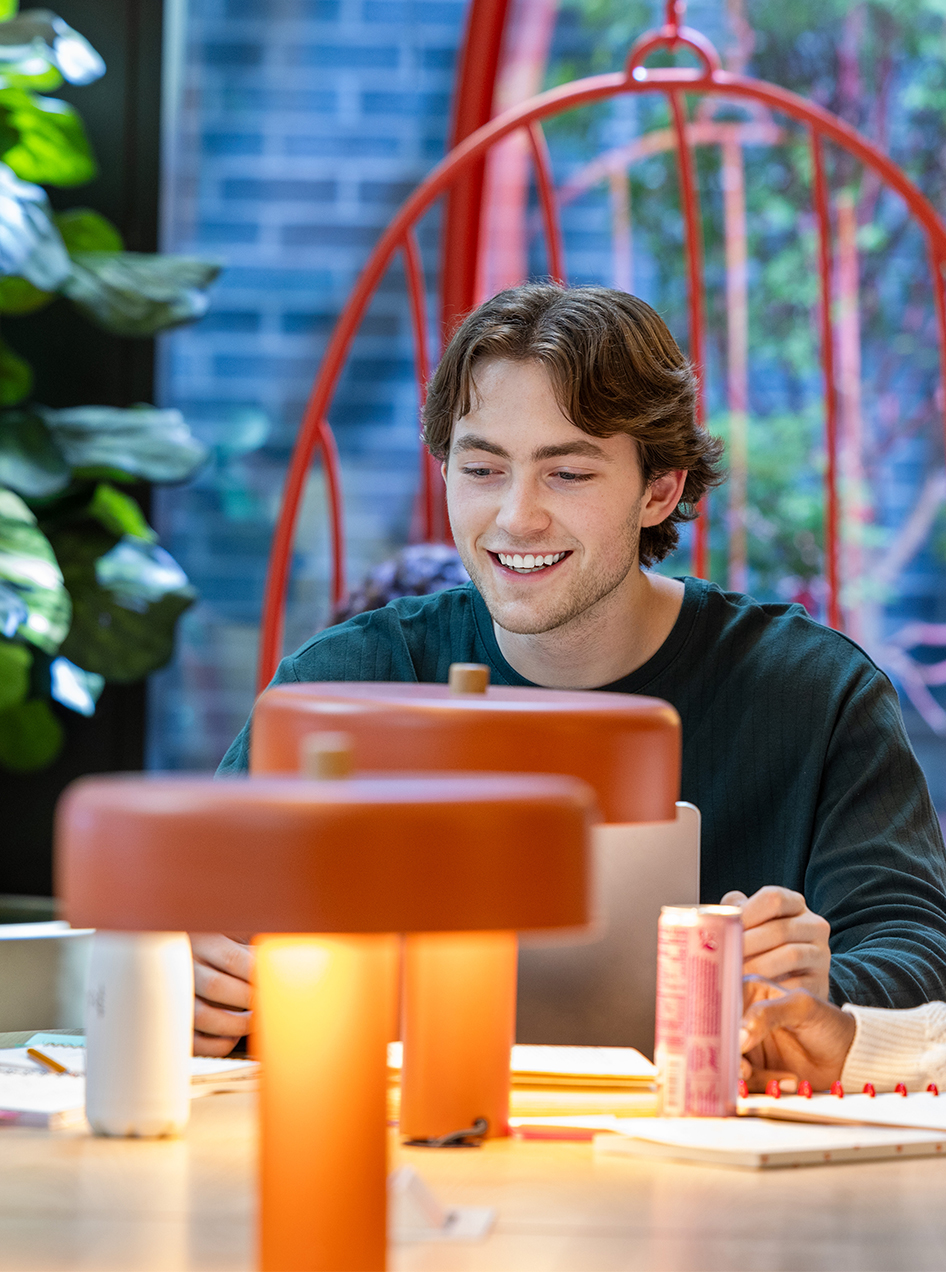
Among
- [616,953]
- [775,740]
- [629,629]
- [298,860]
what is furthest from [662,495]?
[298,860]

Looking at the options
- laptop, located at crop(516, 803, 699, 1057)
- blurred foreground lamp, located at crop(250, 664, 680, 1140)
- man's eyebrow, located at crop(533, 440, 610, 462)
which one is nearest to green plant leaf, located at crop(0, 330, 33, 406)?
man's eyebrow, located at crop(533, 440, 610, 462)

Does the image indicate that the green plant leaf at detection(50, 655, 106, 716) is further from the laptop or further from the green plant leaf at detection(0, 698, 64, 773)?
the laptop

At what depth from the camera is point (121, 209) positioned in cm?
294

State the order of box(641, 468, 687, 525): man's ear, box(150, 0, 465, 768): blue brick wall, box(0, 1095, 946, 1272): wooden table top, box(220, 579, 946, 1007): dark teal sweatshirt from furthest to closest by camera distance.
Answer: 1. box(150, 0, 465, 768): blue brick wall
2. box(641, 468, 687, 525): man's ear
3. box(220, 579, 946, 1007): dark teal sweatshirt
4. box(0, 1095, 946, 1272): wooden table top

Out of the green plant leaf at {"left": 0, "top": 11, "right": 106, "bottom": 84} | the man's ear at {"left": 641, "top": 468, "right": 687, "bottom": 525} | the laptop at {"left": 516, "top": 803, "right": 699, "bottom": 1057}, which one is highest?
the green plant leaf at {"left": 0, "top": 11, "right": 106, "bottom": 84}

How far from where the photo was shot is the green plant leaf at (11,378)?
2600 mm

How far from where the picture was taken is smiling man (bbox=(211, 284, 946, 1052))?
1.61 metres

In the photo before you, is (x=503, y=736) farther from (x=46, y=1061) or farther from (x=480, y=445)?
(x=480, y=445)

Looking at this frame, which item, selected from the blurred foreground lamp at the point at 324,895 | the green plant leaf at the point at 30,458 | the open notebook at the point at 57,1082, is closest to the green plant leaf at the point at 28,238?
the green plant leaf at the point at 30,458

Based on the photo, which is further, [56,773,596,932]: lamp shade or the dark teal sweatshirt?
the dark teal sweatshirt

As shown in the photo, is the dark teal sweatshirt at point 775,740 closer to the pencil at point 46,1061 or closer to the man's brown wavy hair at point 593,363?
the man's brown wavy hair at point 593,363

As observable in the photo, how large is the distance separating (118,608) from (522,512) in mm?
1128

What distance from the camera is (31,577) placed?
238 centimetres

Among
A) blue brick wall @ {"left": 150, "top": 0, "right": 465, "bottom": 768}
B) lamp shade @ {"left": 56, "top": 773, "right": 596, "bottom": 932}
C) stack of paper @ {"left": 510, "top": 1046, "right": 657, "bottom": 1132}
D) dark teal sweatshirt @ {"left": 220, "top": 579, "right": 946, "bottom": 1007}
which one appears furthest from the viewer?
blue brick wall @ {"left": 150, "top": 0, "right": 465, "bottom": 768}
